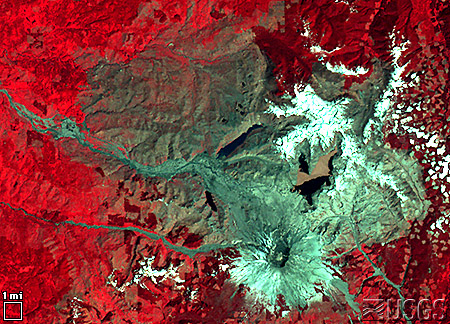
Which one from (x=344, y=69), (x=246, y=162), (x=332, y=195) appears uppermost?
(x=344, y=69)

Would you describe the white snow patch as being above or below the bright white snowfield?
above

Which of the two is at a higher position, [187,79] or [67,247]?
[187,79]

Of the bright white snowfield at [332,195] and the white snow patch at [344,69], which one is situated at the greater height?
the white snow patch at [344,69]

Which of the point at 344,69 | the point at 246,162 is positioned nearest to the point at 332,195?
the point at 246,162

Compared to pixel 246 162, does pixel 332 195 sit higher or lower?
lower

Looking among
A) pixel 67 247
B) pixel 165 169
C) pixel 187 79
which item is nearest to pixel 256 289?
pixel 165 169

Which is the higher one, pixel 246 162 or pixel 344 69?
pixel 344 69

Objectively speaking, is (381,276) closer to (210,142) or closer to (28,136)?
(210,142)

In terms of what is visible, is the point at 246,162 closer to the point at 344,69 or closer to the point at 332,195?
the point at 332,195
